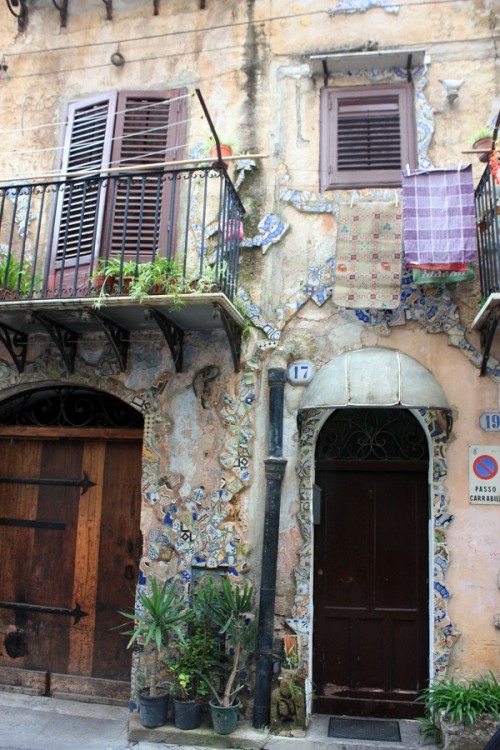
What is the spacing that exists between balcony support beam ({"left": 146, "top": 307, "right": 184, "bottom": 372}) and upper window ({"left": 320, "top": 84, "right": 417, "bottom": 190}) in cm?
209

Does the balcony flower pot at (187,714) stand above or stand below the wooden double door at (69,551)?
below

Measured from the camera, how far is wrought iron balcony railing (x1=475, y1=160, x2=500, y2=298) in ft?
19.4

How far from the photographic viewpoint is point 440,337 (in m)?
6.44

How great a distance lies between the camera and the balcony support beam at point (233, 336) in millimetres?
6262

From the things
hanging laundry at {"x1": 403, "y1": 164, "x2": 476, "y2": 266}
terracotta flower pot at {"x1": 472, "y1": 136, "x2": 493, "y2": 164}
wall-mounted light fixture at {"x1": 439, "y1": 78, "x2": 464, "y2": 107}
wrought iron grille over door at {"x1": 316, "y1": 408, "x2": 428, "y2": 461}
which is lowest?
wrought iron grille over door at {"x1": 316, "y1": 408, "x2": 428, "y2": 461}

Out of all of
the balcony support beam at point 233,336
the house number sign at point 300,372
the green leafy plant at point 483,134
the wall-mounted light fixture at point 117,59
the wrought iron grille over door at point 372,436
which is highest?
the wall-mounted light fixture at point 117,59

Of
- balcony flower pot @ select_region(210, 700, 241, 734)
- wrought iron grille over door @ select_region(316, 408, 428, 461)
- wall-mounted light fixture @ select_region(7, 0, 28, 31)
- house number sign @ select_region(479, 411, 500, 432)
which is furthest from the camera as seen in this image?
wall-mounted light fixture @ select_region(7, 0, 28, 31)

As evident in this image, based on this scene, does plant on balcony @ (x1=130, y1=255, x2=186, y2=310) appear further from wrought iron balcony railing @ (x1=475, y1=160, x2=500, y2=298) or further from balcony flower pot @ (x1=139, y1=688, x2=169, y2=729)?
balcony flower pot @ (x1=139, y1=688, x2=169, y2=729)

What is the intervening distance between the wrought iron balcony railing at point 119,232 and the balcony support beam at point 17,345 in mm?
477

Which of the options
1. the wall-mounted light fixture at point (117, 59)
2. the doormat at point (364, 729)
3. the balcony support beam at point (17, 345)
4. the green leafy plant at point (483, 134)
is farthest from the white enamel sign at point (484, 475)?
the wall-mounted light fixture at point (117, 59)

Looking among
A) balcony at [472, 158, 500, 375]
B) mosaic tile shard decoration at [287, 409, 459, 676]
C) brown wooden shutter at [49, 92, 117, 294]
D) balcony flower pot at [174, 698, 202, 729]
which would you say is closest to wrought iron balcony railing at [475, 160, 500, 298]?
balcony at [472, 158, 500, 375]

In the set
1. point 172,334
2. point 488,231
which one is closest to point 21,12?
point 172,334

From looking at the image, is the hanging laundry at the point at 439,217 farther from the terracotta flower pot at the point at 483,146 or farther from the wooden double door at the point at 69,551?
the wooden double door at the point at 69,551

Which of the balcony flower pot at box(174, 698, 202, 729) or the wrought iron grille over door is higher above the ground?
the wrought iron grille over door
